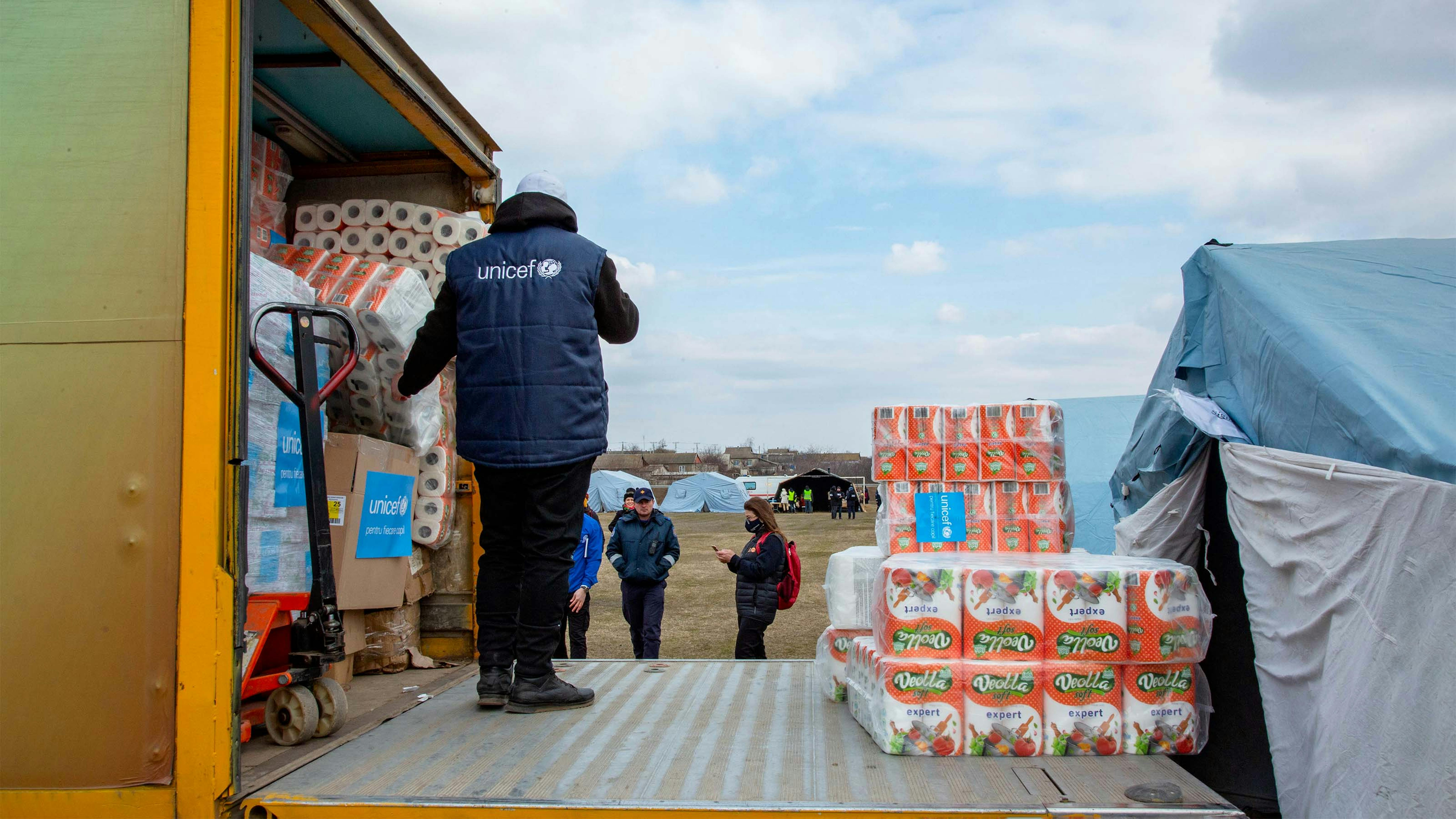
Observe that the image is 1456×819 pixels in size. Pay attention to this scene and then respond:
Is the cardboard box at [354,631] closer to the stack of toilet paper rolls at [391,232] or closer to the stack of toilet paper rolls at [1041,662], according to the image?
the stack of toilet paper rolls at [391,232]

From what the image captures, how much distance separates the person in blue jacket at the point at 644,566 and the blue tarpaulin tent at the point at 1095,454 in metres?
8.70

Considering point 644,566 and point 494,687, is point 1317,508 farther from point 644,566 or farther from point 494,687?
point 644,566

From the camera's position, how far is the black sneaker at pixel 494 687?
11.8 feet

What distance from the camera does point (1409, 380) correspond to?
116 inches

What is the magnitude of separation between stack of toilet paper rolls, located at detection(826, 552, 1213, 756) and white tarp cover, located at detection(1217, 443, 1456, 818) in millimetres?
260

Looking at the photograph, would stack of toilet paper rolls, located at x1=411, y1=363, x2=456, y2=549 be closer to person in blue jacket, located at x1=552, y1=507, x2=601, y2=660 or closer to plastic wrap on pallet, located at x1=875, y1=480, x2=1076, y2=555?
plastic wrap on pallet, located at x1=875, y1=480, x2=1076, y2=555

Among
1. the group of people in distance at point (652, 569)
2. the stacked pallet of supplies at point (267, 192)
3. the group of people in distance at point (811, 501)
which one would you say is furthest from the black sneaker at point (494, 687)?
the group of people in distance at point (811, 501)

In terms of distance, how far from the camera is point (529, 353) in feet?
11.3

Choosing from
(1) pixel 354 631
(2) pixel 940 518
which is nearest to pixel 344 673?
(1) pixel 354 631

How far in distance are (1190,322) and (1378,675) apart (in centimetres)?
184

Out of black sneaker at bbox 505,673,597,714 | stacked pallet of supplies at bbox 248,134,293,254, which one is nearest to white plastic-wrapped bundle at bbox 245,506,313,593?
black sneaker at bbox 505,673,597,714

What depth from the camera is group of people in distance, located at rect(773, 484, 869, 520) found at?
148 ft

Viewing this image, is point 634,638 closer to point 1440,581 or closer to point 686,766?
point 686,766

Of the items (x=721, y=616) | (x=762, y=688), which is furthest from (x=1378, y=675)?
(x=721, y=616)
